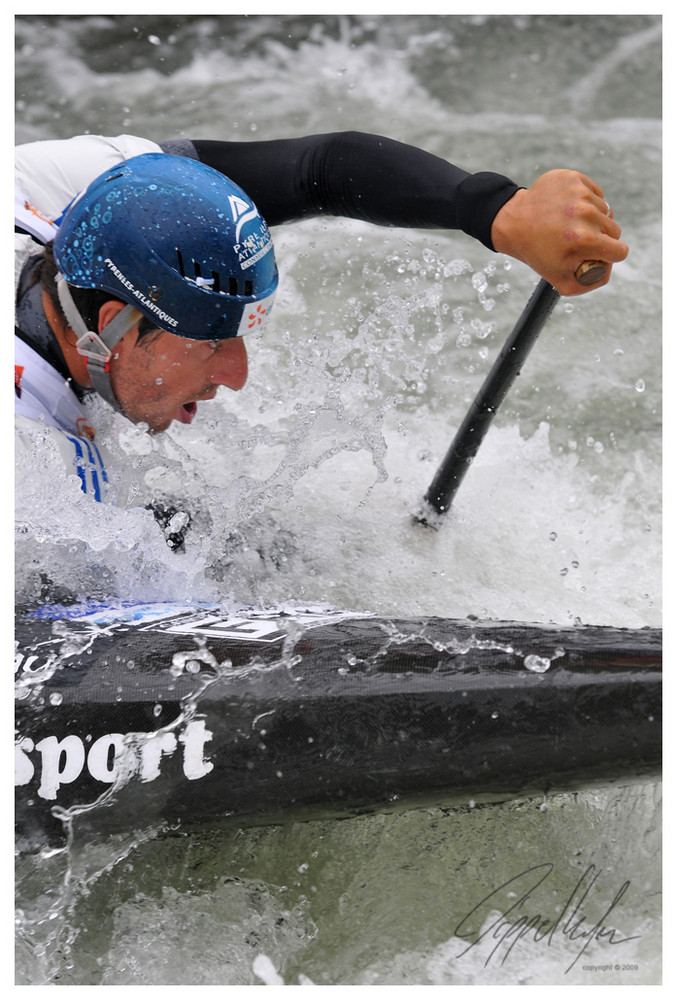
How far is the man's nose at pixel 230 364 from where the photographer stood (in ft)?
5.54

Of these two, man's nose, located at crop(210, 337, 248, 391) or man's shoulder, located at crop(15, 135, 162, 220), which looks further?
man's shoulder, located at crop(15, 135, 162, 220)

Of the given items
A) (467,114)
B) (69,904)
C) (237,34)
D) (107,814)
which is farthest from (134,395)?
(237,34)

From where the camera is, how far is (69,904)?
58.9 inches

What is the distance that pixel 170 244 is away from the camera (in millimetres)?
1512

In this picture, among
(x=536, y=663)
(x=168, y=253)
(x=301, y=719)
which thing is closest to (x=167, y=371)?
(x=168, y=253)

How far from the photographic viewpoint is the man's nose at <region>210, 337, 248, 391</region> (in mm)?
1689

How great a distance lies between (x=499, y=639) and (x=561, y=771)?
0.66 ft

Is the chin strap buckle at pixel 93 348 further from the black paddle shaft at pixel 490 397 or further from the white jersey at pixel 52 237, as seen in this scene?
the black paddle shaft at pixel 490 397

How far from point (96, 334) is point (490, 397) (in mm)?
841
